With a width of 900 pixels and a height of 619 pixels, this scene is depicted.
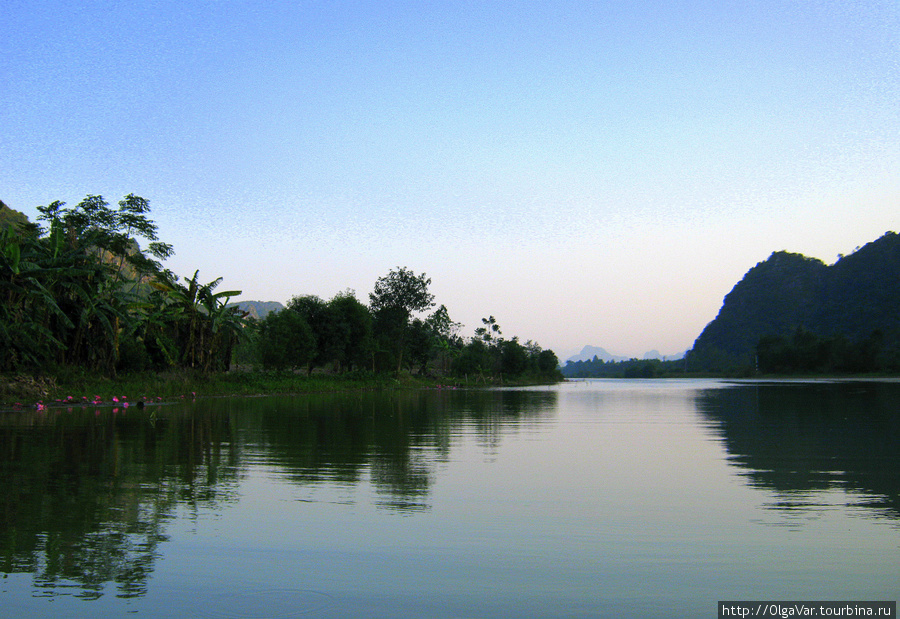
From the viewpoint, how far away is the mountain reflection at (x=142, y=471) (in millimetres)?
5824

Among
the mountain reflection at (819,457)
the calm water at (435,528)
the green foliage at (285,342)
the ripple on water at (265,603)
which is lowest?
the mountain reflection at (819,457)

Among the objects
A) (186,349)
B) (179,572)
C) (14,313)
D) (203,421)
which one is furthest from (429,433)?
(186,349)

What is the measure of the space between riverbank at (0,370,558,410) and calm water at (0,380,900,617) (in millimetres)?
13676

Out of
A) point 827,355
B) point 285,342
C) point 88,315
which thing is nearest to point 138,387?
point 88,315

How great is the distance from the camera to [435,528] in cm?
705

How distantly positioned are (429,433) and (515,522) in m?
10.7

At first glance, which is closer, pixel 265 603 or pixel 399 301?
pixel 265 603

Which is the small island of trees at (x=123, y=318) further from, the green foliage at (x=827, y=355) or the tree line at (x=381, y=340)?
the green foliage at (x=827, y=355)

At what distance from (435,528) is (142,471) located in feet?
19.2

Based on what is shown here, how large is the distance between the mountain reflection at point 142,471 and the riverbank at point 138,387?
4747 millimetres

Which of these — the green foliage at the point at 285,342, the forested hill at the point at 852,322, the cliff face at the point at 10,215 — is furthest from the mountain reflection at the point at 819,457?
the forested hill at the point at 852,322

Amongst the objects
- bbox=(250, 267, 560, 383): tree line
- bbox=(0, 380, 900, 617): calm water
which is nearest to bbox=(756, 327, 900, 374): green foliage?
bbox=(250, 267, 560, 383): tree line

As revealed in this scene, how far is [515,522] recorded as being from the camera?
7418mm

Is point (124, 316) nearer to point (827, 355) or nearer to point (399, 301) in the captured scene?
point (399, 301)
